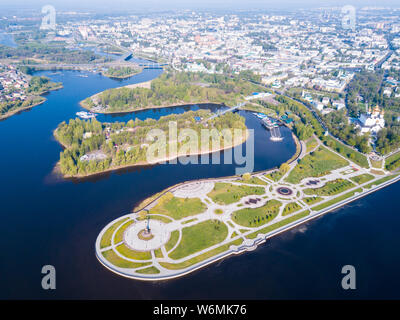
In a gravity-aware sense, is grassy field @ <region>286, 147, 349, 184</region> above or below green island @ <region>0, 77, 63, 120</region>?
below

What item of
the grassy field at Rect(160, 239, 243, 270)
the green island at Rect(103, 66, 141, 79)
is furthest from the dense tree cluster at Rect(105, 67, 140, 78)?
the grassy field at Rect(160, 239, 243, 270)

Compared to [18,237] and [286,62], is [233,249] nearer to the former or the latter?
[18,237]

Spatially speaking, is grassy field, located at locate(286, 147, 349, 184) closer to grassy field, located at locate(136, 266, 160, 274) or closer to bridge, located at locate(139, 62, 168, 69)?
grassy field, located at locate(136, 266, 160, 274)

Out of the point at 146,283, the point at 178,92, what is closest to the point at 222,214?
the point at 146,283

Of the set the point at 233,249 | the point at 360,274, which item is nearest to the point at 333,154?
the point at 360,274

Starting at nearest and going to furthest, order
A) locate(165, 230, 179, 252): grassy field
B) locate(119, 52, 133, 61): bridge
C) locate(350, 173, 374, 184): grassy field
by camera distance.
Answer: locate(165, 230, 179, 252): grassy field, locate(350, 173, 374, 184): grassy field, locate(119, 52, 133, 61): bridge

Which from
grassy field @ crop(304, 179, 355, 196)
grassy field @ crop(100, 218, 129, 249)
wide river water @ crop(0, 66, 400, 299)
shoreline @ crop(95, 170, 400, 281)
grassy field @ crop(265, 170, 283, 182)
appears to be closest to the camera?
wide river water @ crop(0, 66, 400, 299)
